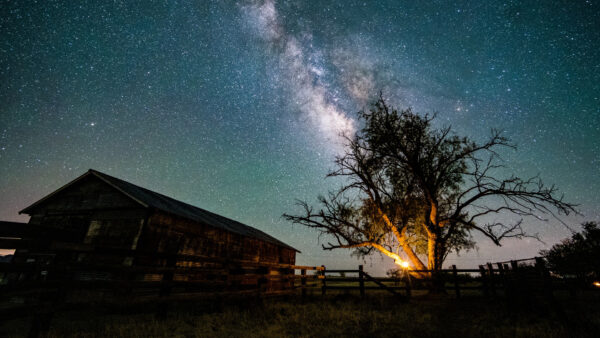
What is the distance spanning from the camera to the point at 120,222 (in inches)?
474

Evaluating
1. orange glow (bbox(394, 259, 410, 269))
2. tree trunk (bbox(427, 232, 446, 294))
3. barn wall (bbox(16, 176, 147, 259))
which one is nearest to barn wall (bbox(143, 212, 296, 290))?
barn wall (bbox(16, 176, 147, 259))

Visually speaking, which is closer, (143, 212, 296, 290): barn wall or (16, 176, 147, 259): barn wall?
(143, 212, 296, 290): barn wall

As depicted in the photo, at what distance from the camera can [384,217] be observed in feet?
45.5

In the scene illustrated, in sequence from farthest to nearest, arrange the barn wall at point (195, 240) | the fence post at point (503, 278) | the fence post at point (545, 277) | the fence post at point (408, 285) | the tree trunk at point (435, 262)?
the barn wall at point (195, 240)
the tree trunk at point (435, 262)
the fence post at point (408, 285)
the fence post at point (503, 278)
the fence post at point (545, 277)

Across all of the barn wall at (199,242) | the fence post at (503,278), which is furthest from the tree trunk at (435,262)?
the barn wall at (199,242)

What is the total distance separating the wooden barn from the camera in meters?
11.7

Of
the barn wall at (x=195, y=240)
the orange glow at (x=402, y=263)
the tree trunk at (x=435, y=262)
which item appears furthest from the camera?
the orange glow at (x=402, y=263)

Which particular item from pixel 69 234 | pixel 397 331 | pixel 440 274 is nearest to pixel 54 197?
pixel 69 234

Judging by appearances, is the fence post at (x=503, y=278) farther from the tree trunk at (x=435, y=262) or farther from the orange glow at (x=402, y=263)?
the orange glow at (x=402, y=263)

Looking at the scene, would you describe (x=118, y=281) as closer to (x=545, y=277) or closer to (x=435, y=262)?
(x=545, y=277)

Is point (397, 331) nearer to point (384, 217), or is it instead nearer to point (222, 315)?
point (222, 315)

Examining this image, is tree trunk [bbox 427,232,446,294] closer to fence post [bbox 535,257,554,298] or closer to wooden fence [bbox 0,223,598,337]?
wooden fence [bbox 0,223,598,337]

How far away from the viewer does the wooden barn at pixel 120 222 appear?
1170cm

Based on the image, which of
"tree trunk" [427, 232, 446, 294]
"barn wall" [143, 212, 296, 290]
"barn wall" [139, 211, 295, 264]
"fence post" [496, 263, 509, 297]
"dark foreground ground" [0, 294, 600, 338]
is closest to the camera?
"dark foreground ground" [0, 294, 600, 338]
